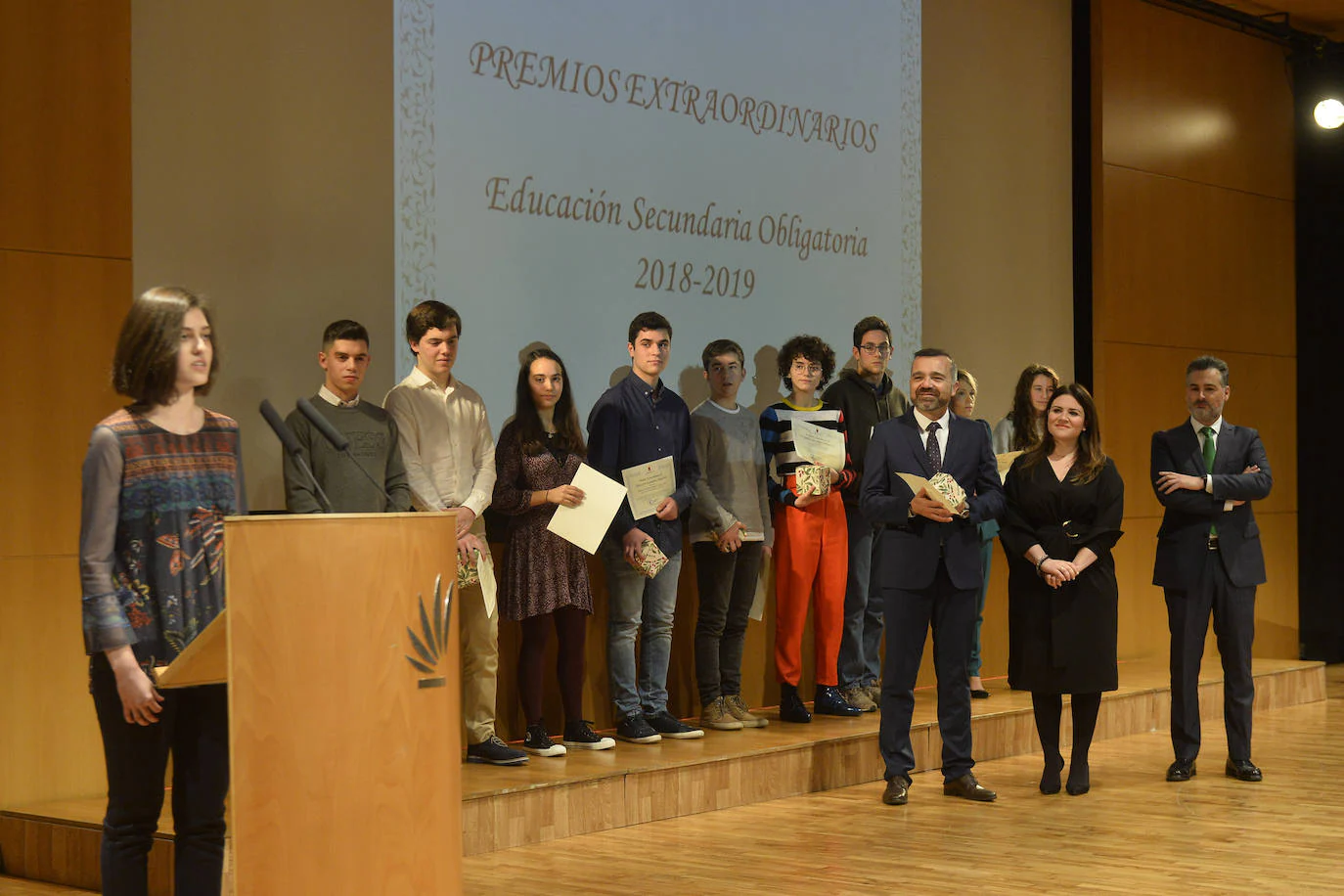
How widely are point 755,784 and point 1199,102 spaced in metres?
5.72

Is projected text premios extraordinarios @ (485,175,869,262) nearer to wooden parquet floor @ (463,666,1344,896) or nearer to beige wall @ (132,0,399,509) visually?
beige wall @ (132,0,399,509)

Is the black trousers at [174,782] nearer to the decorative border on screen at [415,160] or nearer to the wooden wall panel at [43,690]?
the wooden wall panel at [43,690]

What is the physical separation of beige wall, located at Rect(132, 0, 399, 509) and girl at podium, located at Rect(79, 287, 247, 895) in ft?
7.00

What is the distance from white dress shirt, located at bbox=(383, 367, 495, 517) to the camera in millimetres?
4688

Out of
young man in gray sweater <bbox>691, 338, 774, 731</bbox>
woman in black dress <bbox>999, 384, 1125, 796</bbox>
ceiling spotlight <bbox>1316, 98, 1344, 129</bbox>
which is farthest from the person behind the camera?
ceiling spotlight <bbox>1316, 98, 1344, 129</bbox>

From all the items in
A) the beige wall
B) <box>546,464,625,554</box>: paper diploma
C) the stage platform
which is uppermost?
the beige wall

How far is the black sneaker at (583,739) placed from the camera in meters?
5.10

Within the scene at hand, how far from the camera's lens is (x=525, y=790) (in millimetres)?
4414

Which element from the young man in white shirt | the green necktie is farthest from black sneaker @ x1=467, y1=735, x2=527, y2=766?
the green necktie

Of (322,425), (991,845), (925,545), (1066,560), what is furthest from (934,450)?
(322,425)

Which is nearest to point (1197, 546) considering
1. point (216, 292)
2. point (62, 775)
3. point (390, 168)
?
point (390, 168)

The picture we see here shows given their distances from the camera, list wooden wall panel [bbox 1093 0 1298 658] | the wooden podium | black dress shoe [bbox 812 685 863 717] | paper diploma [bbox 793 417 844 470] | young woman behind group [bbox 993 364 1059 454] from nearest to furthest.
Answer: the wooden podium < paper diploma [bbox 793 417 844 470] < black dress shoe [bbox 812 685 863 717] < young woman behind group [bbox 993 364 1059 454] < wooden wall panel [bbox 1093 0 1298 658]

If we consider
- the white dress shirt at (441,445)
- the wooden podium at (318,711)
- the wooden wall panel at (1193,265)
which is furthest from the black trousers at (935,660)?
the wooden wall panel at (1193,265)

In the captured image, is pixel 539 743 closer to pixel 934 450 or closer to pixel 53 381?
pixel 934 450
